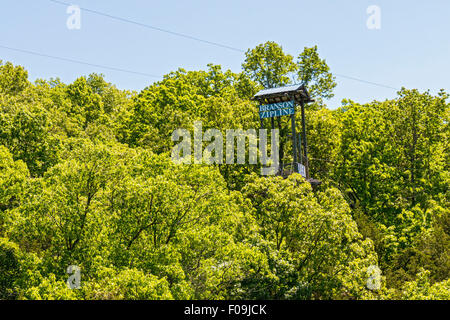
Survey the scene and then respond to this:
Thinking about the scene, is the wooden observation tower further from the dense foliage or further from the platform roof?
the dense foliage

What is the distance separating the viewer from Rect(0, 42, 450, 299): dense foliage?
74.3 feet

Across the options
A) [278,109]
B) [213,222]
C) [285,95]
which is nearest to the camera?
[213,222]

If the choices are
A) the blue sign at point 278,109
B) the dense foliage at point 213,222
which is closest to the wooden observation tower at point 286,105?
the blue sign at point 278,109

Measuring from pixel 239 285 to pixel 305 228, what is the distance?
5539 mm

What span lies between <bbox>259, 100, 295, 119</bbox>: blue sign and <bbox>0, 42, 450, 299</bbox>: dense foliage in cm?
455

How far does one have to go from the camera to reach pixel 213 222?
26203 millimetres

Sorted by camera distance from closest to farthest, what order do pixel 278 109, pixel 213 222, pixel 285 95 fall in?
pixel 213 222 → pixel 285 95 → pixel 278 109

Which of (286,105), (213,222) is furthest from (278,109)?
(213,222)

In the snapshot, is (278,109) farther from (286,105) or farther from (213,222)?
(213,222)

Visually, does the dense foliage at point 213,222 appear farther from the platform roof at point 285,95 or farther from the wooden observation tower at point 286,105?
the platform roof at point 285,95

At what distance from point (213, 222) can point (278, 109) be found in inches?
432

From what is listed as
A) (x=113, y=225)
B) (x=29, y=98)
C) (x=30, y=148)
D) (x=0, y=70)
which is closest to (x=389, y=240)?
(x=113, y=225)

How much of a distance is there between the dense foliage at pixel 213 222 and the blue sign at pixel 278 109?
14.9ft

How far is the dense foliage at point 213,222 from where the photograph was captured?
74.3 ft
